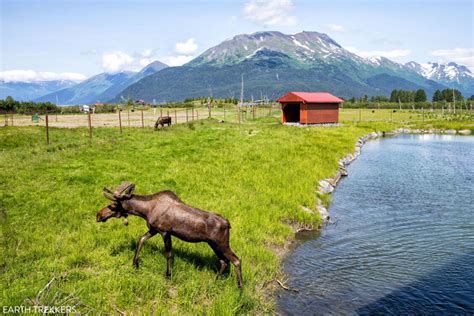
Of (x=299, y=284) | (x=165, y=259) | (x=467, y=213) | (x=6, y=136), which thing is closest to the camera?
(x=165, y=259)

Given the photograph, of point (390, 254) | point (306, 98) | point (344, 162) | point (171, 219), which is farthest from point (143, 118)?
point (171, 219)

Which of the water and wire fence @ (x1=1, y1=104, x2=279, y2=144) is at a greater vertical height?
wire fence @ (x1=1, y1=104, x2=279, y2=144)

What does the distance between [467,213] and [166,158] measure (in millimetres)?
15197

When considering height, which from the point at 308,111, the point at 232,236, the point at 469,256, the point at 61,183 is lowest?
the point at 469,256

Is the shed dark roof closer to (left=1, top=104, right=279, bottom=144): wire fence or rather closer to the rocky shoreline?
A: (left=1, top=104, right=279, bottom=144): wire fence

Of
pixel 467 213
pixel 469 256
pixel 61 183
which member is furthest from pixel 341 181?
pixel 61 183

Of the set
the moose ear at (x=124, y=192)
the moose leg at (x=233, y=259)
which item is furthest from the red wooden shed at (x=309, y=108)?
the moose ear at (x=124, y=192)

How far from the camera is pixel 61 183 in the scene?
15.3 metres

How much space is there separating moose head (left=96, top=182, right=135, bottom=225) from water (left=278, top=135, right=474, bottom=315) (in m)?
4.52

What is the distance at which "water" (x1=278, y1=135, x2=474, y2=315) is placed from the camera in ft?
32.2

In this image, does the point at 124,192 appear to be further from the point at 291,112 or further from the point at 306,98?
the point at 291,112

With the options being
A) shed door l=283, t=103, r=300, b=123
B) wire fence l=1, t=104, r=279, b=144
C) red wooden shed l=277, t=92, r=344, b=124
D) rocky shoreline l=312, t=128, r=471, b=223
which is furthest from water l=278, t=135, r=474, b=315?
shed door l=283, t=103, r=300, b=123

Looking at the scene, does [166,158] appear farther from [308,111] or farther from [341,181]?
[308,111]

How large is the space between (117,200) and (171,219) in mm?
1384
